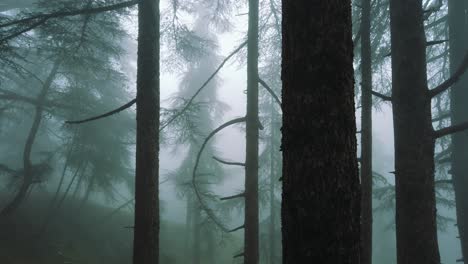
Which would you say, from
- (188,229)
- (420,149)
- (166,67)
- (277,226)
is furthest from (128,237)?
(420,149)

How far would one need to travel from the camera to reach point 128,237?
65.7 feet

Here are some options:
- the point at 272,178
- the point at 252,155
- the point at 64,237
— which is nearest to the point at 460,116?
the point at 252,155

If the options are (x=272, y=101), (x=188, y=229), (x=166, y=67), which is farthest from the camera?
(x=188, y=229)

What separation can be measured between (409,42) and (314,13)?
329cm

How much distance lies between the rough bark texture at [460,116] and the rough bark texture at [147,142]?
22.0 ft

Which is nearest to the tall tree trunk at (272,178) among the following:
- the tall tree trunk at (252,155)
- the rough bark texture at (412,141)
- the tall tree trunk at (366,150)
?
the tall tree trunk at (252,155)

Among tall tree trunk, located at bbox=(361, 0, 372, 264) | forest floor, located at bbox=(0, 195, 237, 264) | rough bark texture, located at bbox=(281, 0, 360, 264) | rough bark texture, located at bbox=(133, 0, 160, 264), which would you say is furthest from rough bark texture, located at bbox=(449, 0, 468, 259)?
forest floor, located at bbox=(0, 195, 237, 264)

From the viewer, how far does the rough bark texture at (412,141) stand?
4.59 metres

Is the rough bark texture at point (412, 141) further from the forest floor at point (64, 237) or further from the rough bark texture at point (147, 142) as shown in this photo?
the forest floor at point (64, 237)

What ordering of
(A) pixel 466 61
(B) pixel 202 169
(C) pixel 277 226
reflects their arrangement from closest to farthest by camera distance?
(A) pixel 466 61 → (C) pixel 277 226 → (B) pixel 202 169

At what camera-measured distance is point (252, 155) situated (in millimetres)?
7668

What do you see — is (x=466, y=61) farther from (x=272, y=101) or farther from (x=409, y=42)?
(x=272, y=101)

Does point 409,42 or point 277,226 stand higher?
point 409,42

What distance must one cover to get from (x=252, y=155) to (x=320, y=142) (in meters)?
5.44
